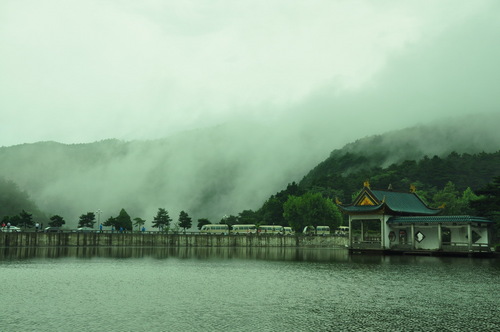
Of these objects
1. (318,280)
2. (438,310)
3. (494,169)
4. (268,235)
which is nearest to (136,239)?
(268,235)

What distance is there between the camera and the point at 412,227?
7931 cm

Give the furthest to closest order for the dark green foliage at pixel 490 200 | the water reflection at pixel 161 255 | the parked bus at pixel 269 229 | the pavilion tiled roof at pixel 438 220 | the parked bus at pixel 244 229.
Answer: the parked bus at pixel 269 229 < the parked bus at pixel 244 229 < the pavilion tiled roof at pixel 438 220 < the water reflection at pixel 161 255 < the dark green foliage at pixel 490 200

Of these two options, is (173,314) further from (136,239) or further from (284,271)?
(136,239)

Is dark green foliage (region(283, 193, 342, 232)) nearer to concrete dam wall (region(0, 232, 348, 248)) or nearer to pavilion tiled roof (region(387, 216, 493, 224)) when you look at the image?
concrete dam wall (region(0, 232, 348, 248))

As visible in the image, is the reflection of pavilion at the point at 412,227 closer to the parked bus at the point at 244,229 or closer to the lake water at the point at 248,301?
the lake water at the point at 248,301

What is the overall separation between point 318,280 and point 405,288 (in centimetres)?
779

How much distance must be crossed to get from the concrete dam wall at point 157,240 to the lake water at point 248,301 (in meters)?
59.0

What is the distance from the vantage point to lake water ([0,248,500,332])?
22.5 meters

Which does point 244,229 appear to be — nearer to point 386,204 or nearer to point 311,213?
point 311,213

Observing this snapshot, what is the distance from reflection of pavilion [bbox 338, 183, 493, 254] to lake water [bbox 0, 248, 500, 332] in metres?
31.0

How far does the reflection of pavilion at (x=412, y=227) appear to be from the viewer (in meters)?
73.4

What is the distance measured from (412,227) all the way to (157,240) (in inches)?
2356

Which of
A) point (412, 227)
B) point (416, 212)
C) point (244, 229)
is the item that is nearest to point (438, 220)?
point (412, 227)

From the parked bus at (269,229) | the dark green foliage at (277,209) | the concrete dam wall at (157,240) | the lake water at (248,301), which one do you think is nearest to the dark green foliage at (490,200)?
the lake water at (248,301)
